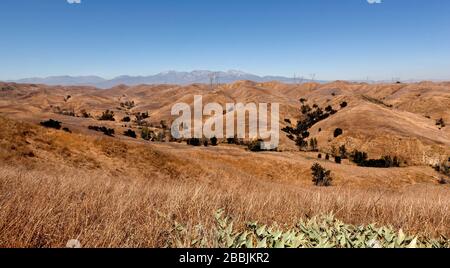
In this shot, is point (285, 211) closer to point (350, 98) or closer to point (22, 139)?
point (22, 139)

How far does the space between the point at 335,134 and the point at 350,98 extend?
2207 inches

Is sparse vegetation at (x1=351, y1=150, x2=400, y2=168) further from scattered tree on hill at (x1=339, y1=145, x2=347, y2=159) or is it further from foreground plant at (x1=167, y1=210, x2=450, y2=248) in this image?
foreground plant at (x1=167, y1=210, x2=450, y2=248)

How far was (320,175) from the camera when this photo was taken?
46.5 metres

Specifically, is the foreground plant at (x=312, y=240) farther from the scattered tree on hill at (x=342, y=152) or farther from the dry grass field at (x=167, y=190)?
the scattered tree on hill at (x=342, y=152)

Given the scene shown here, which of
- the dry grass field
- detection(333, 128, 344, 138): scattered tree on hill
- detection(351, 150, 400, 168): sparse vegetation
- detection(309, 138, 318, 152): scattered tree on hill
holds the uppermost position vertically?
the dry grass field

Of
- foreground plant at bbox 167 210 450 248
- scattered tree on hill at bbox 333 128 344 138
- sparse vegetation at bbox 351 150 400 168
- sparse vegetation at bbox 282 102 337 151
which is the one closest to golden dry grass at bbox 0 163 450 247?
foreground plant at bbox 167 210 450 248

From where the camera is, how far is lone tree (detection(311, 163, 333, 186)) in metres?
44.5

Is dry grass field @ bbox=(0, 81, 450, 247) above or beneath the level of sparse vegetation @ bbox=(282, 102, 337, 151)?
above

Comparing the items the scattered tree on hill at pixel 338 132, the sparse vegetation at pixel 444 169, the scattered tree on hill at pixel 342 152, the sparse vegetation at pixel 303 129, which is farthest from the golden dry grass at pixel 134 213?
the scattered tree on hill at pixel 338 132

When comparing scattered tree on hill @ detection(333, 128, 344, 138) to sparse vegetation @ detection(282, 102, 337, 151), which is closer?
sparse vegetation @ detection(282, 102, 337, 151)

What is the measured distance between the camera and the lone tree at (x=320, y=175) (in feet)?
146

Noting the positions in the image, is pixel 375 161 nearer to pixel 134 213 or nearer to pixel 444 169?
pixel 444 169
